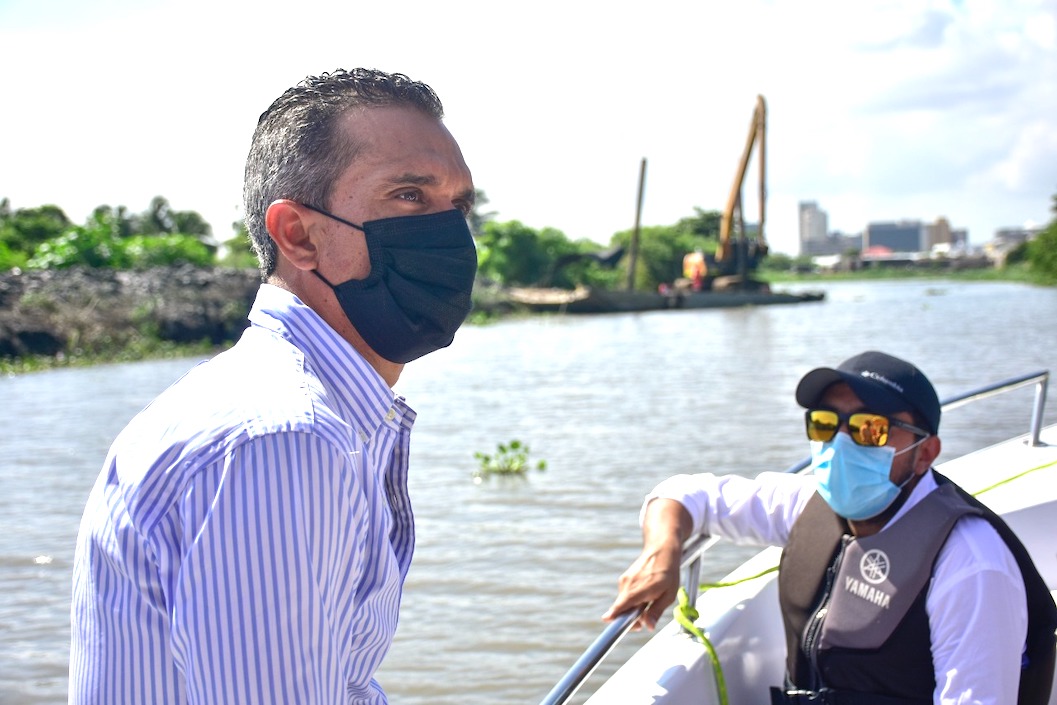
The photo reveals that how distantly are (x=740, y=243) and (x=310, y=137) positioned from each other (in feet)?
138

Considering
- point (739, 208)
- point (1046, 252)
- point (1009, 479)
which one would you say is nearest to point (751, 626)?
point (1009, 479)

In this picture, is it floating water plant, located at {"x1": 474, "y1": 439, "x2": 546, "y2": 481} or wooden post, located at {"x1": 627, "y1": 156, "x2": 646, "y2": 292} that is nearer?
floating water plant, located at {"x1": 474, "y1": 439, "x2": 546, "y2": 481}

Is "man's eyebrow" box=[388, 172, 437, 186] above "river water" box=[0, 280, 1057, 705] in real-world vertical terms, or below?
above

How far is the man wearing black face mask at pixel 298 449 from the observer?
0.98m

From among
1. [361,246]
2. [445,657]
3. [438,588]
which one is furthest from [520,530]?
[361,246]

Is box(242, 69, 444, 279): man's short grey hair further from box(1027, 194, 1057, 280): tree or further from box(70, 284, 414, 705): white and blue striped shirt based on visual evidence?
box(1027, 194, 1057, 280): tree

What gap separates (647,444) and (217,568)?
9736 mm

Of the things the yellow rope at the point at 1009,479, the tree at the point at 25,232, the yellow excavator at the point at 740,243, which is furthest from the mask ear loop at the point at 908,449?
the yellow excavator at the point at 740,243

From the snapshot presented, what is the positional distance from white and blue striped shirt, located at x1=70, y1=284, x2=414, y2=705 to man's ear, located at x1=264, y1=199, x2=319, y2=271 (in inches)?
4.0

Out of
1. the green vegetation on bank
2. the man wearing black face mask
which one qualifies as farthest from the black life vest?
the green vegetation on bank

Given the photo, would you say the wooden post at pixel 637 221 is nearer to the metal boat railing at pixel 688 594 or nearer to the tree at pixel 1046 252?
the tree at pixel 1046 252

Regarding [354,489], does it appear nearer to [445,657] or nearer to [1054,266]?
[445,657]

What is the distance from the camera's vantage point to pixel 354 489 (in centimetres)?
105

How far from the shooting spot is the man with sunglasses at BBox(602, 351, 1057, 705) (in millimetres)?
2105
